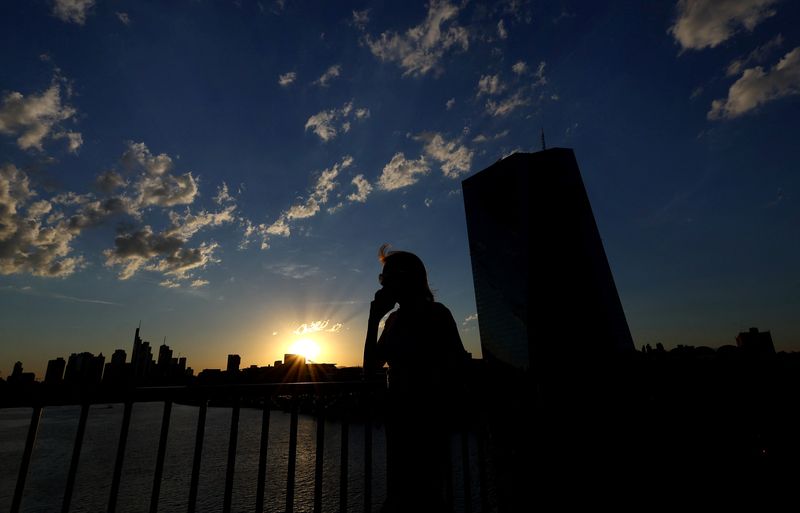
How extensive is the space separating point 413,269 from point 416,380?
0.63 metres

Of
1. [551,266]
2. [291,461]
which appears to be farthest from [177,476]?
[551,266]

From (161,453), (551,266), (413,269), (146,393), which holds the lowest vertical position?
(161,453)

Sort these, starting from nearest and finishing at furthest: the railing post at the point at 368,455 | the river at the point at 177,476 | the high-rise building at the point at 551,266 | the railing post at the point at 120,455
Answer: the railing post at the point at 120,455, the railing post at the point at 368,455, the river at the point at 177,476, the high-rise building at the point at 551,266

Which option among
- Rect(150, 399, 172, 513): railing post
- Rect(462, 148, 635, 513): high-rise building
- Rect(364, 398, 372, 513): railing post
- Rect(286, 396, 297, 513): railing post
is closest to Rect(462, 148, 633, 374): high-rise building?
Rect(462, 148, 635, 513): high-rise building

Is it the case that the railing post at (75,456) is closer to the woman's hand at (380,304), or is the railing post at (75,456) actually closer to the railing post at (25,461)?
the railing post at (25,461)

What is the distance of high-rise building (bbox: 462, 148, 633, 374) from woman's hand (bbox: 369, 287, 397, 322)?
73.0m

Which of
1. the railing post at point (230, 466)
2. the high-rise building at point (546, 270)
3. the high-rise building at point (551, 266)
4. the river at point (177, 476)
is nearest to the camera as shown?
the railing post at point (230, 466)

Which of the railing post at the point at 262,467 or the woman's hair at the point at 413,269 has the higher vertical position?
the woman's hair at the point at 413,269

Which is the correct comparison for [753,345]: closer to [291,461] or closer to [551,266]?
[291,461]

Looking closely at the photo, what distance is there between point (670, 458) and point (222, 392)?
5.25 m

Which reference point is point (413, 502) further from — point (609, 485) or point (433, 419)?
point (609, 485)

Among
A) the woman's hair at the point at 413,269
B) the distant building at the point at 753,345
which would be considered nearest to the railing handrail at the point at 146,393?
the woman's hair at the point at 413,269

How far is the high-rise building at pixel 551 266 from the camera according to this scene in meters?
70.6

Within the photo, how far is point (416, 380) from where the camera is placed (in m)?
2.08
